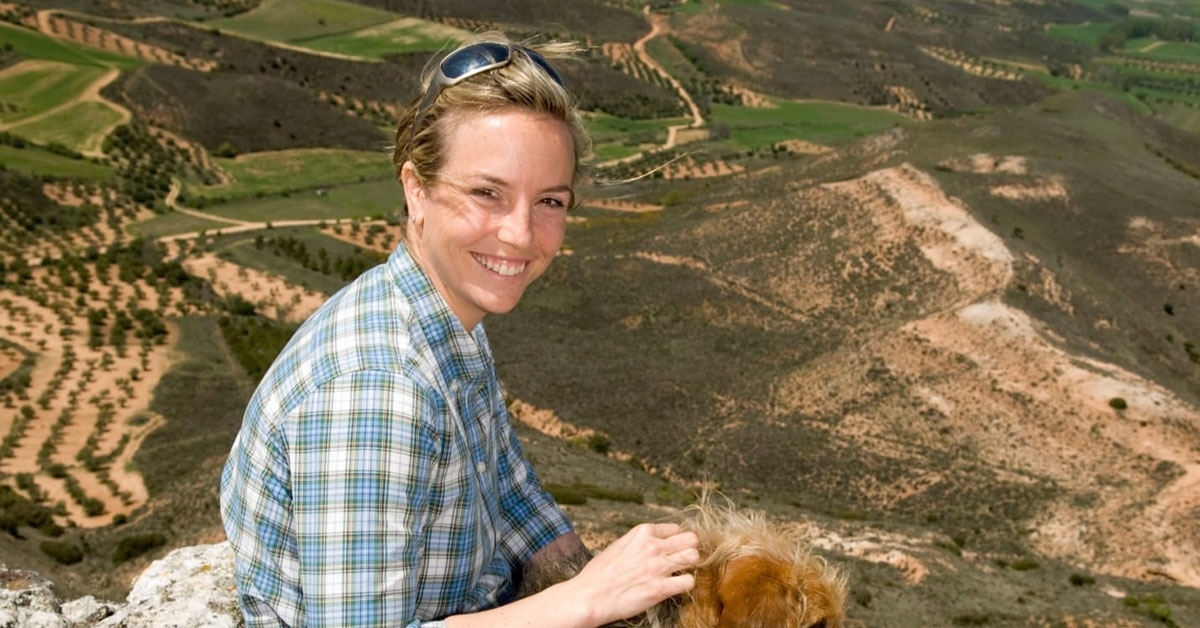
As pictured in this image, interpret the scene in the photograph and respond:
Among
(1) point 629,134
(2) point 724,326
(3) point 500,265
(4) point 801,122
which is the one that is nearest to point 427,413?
(3) point 500,265

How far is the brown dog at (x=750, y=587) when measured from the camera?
13.7 ft

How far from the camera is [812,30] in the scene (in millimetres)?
161625

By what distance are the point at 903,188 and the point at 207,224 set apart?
180 ft

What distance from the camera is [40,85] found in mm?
93875

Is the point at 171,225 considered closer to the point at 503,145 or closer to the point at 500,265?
the point at 500,265

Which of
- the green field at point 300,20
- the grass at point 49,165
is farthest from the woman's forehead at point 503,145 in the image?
the green field at point 300,20

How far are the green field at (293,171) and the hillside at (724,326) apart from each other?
0.41 m

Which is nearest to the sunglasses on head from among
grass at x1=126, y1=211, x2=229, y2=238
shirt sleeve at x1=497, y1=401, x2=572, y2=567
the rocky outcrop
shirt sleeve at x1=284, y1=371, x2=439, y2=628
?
shirt sleeve at x1=284, y1=371, x2=439, y2=628

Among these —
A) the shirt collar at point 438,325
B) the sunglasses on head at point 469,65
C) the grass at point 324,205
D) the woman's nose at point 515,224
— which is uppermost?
the sunglasses on head at point 469,65

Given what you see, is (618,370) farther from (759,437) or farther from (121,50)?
(121,50)

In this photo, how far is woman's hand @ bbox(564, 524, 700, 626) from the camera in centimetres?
406

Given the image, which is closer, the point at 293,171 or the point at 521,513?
the point at 521,513

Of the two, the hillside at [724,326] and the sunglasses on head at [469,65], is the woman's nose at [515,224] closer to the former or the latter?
the sunglasses on head at [469,65]

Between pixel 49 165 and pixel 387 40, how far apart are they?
62873mm
